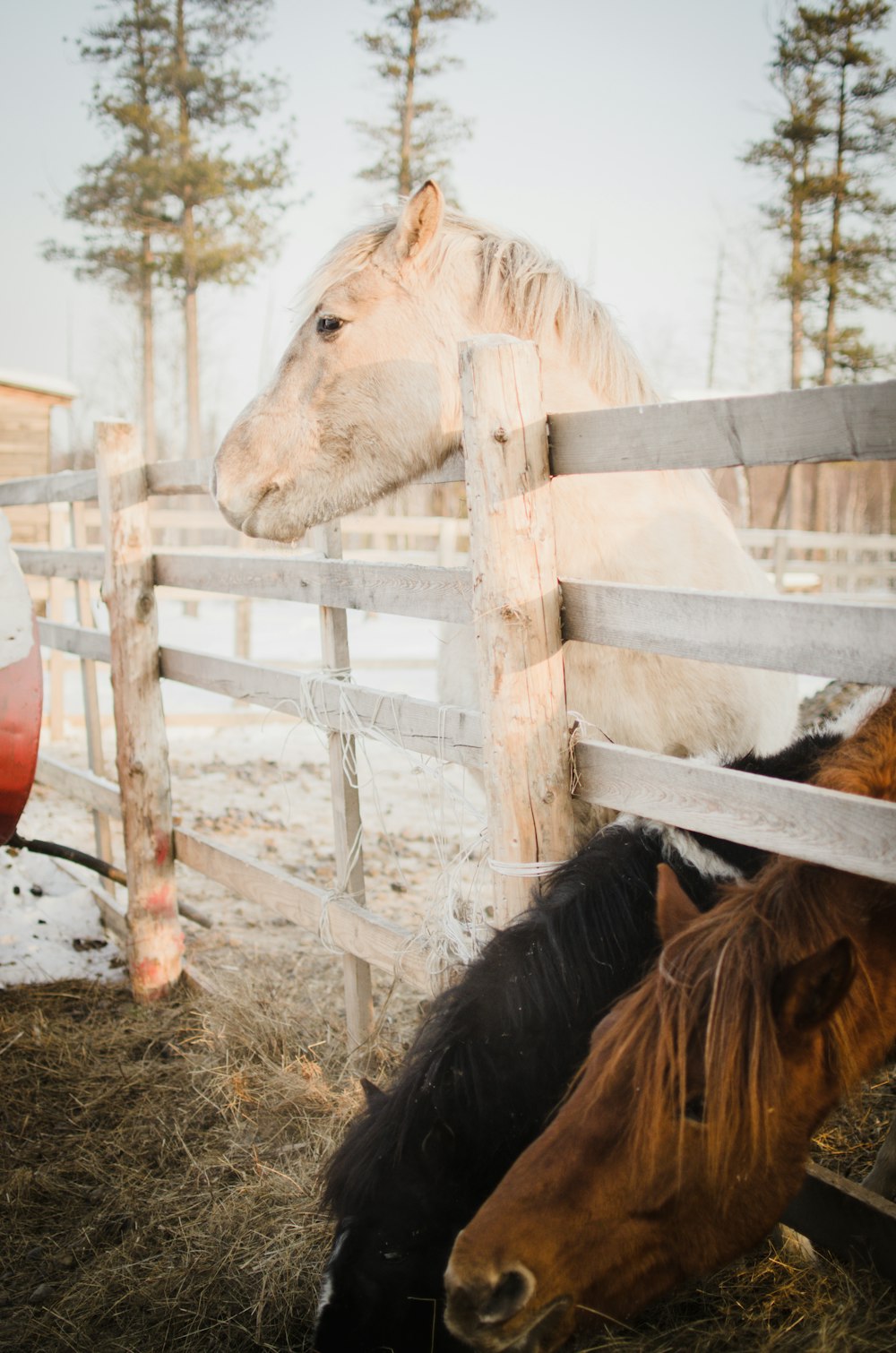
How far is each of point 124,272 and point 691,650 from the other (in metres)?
20.0

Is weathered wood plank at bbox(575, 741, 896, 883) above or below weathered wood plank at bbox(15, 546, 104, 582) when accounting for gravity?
below

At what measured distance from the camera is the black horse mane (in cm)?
151

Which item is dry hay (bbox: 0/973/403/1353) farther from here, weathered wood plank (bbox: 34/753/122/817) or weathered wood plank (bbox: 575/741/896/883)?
weathered wood plank (bbox: 575/741/896/883)

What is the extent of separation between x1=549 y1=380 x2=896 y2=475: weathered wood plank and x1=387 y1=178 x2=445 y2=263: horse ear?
0.93 m

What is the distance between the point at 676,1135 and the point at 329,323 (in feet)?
7.17

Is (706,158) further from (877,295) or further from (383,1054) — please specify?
(383,1054)

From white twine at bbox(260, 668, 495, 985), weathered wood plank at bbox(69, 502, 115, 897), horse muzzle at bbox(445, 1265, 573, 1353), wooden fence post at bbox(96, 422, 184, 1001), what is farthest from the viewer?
weathered wood plank at bbox(69, 502, 115, 897)

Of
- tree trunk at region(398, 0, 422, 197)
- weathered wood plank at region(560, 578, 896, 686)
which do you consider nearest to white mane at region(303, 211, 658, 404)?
weathered wood plank at region(560, 578, 896, 686)

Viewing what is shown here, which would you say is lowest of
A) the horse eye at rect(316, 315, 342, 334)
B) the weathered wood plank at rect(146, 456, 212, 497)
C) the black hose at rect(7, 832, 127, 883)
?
the black hose at rect(7, 832, 127, 883)

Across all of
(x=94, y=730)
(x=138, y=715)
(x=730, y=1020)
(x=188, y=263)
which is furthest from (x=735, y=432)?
(x=188, y=263)

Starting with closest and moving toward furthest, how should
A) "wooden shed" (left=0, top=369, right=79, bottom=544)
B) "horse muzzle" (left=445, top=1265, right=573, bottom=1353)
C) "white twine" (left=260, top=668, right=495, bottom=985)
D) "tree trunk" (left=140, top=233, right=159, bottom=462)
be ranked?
1. "horse muzzle" (left=445, top=1265, right=573, bottom=1353)
2. "white twine" (left=260, top=668, right=495, bottom=985)
3. "wooden shed" (left=0, top=369, right=79, bottom=544)
4. "tree trunk" (left=140, top=233, right=159, bottom=462)

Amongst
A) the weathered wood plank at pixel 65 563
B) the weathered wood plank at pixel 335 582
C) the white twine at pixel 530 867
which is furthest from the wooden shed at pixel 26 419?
the white twine at pixel 530 867

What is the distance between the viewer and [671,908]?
152 centimetres

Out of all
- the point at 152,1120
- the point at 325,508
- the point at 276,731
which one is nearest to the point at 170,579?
the point at 325,508
